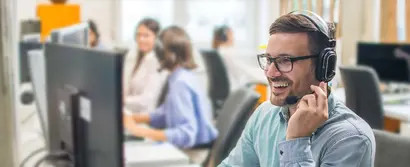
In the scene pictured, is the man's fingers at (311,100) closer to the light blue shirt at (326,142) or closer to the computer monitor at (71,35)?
the light blue shirt at (326,142)

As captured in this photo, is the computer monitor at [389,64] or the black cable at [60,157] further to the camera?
the computer monitor at [389,64]

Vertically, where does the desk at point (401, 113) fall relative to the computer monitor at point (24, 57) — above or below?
below

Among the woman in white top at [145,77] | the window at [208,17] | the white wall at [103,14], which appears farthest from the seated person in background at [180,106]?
the window at [208,17]

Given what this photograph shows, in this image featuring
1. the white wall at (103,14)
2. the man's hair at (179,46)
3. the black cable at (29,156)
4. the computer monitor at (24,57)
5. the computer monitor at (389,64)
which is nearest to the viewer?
the black cable at (29,156)

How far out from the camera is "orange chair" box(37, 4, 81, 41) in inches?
126

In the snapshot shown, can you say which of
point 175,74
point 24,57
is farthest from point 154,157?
point 24,57

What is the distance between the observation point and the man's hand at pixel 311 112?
52cm

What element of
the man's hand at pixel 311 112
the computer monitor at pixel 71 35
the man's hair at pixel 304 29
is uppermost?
the computer monitor at pixel 71 35

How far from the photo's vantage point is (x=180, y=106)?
231 centimetres

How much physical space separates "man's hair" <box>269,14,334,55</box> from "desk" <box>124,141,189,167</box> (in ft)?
3.50

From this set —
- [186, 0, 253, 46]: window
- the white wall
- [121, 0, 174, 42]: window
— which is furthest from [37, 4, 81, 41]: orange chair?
[186, 0, 253, 46]: window

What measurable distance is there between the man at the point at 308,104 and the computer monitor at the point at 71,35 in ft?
4.03

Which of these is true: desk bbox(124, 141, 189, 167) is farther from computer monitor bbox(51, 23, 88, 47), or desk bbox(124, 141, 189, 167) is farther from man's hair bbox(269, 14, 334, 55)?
man's hair bbox(269, 14, 334, 55)

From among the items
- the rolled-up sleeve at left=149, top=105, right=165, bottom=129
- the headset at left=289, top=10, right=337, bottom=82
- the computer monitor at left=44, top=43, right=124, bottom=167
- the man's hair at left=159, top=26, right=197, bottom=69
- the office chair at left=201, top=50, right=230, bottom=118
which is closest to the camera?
the headset at left=289, top=10, right=337, bottom=82
